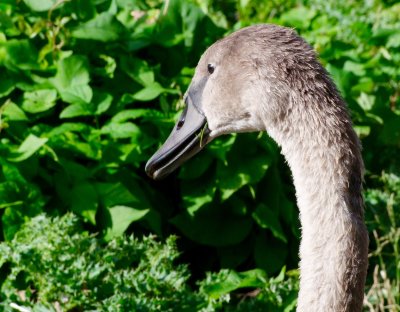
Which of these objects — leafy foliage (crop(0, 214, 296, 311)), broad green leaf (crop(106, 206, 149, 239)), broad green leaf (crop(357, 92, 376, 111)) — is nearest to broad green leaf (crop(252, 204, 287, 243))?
leafy foliage (crop(0, 214, 296, 311))

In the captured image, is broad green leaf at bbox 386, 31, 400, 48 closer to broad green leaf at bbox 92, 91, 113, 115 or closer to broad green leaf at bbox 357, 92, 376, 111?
broad green leaf at bbox 357, 92, 376, 111

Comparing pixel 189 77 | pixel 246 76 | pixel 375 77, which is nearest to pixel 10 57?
pixel 189 77

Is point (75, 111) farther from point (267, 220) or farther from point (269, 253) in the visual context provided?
point (269, 253)

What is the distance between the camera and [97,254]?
3967 mm

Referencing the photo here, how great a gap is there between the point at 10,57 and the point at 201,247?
1519 mm

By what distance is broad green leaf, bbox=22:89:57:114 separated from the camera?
15.0 feet

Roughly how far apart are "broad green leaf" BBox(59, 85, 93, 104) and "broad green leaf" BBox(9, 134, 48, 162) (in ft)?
1.00

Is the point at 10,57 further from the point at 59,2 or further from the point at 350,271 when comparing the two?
the point at 350,271

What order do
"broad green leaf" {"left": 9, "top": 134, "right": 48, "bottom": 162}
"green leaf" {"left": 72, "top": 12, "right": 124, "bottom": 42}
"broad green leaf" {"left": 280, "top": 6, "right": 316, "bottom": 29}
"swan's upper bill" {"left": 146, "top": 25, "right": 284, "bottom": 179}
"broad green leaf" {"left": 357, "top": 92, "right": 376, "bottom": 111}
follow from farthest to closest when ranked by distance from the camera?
"broad green leaf" {"left": 280, "top": 6, "right": 316, "bottom": 29}
"broad green leaf" {"left": 357, "top": 92, "right": 376, "bottom": 111}
"green leaf" {"left": 72, "top": 12, "right": 124, "bottom": 42}
"broad green leaf" {"left": 9, "top": 134, "right": 48, "bottom": 162}
"swan's upper bill" {"left": 146, "top": 25, "right": 284, "bottom": 179}

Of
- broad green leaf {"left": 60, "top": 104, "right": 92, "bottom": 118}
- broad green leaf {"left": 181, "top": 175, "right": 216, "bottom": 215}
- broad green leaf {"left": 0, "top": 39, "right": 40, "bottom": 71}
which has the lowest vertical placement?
broad green leaf {"left": 181, "top": 175, "right": 216, "bottom": 215}

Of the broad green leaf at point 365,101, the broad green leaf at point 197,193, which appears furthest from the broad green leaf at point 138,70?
the broad green leaf at point 365,101

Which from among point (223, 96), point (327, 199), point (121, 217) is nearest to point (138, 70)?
point (121, 217)

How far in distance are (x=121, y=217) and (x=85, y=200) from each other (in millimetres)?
202

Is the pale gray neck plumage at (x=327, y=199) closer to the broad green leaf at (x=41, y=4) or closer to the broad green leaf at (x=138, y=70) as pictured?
the broad green leaf at (x=138, y=70)
